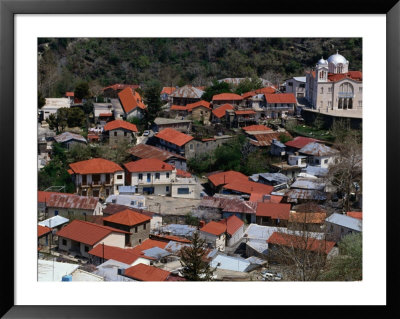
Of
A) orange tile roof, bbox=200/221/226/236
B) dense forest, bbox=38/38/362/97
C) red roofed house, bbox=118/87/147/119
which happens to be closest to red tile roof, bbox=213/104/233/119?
dense forest, bbox=38/38/362/97

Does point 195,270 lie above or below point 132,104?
below

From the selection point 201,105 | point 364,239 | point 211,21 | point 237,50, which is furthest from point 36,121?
point 237,50

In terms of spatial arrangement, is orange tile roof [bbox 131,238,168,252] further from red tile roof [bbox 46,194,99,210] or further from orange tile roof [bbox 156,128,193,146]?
orange tile roof [bbox 156,128,193,146]

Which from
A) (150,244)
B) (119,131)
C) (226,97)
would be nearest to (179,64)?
(226,97)

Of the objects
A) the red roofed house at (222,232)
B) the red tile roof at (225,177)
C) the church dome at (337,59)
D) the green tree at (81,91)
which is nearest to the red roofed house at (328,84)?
the church dome at (337,59)

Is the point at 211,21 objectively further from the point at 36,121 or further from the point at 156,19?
the point at 36,121

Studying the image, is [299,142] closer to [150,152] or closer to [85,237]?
[150,152]
